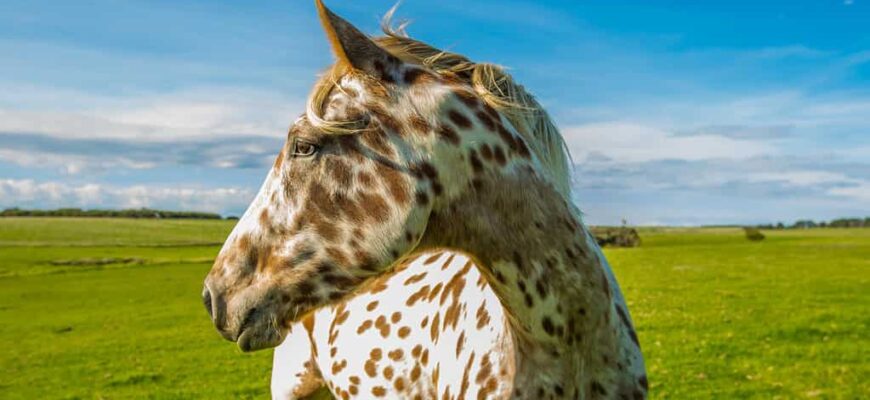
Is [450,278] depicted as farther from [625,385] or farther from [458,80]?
[458,80]

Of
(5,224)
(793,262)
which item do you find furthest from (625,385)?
(5,224)

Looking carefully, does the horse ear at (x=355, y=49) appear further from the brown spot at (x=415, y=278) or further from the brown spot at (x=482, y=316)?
the brown spot at (x=415, y=278)

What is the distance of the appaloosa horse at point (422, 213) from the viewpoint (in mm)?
2820

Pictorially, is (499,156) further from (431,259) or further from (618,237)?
(618,237)

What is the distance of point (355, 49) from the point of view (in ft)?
9.26

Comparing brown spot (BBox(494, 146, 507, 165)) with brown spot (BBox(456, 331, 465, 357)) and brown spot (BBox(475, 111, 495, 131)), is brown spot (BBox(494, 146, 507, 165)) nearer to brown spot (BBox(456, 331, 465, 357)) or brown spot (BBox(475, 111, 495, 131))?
brown spot (BBox(475, 111, 495, 131))

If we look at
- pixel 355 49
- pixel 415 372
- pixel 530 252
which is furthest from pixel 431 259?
pixel 355 49

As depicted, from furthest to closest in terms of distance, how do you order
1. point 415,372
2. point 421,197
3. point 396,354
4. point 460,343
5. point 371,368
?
point 371,368 → point 396,354 → point 415,372 → point 460,343 → point 421,197

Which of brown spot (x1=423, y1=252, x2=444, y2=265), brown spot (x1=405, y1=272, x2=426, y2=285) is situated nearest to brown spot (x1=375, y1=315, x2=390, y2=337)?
brown spot (x1=405, y1=272, x2=426, y2=285)

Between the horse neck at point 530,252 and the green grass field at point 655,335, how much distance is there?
915 cm

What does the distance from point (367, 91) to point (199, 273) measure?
1970 inches

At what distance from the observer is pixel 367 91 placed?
2.90 meters

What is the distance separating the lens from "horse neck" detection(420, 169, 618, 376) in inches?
113

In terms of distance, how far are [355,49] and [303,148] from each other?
476 mm
